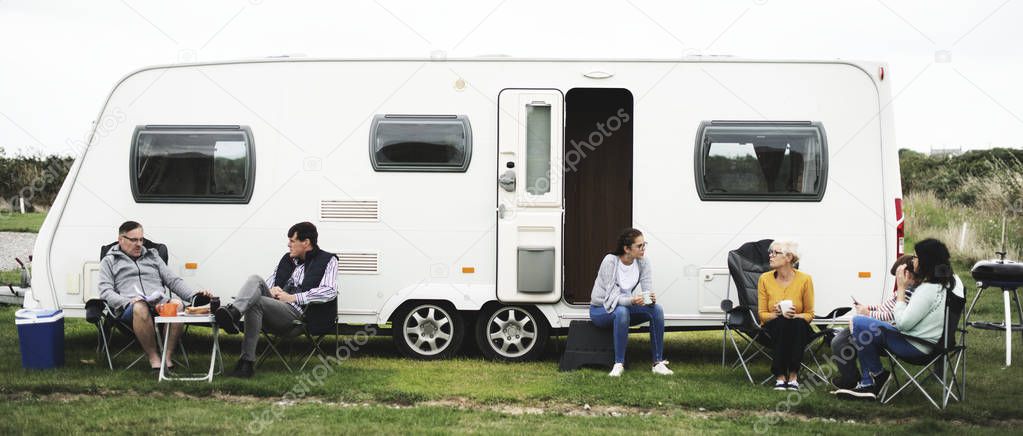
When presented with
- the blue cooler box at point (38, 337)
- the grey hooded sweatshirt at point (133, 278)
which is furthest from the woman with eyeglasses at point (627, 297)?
the blue cooler box at point (38, 337)

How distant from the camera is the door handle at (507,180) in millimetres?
7742

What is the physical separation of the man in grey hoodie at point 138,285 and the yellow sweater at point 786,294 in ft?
13.0

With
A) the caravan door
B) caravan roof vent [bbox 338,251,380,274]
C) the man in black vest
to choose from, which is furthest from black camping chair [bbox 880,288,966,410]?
the man in black vest

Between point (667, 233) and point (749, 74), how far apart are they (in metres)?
1.38

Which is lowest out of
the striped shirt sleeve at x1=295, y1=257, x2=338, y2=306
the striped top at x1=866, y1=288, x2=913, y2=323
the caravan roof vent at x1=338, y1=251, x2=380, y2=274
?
the striped top at x1=866, y1=288, x2=913, y2=323

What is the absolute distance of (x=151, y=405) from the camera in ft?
20.2

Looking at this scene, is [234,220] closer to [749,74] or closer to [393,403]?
[393,403]

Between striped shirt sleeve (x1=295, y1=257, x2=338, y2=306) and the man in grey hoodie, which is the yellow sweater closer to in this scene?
striped shirt sleeve (x1=295, y1=257, x2=338, y2=306)

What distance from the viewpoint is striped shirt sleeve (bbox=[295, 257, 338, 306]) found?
734cm

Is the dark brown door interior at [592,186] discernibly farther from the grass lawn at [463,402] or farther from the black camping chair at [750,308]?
the black camping chair at [750,308]

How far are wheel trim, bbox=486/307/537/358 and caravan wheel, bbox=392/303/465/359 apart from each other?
0.83 ft

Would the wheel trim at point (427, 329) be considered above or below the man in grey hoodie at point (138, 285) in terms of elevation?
below

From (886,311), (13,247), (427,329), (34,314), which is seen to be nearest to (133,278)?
(34,314)

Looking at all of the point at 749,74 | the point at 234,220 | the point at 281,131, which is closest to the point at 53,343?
the point at 234,220
